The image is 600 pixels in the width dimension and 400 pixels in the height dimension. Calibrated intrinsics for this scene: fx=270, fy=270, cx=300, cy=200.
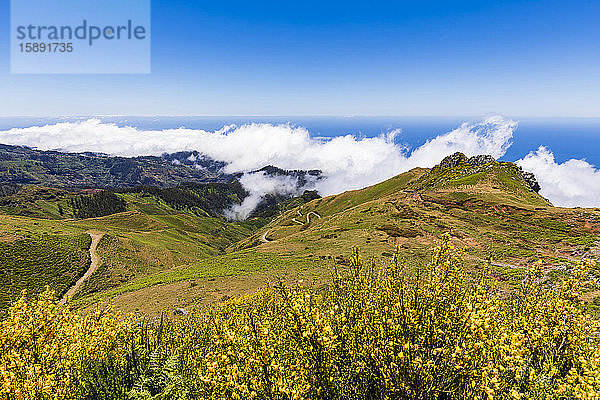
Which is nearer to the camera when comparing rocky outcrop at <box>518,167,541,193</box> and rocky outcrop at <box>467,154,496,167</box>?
rocky outcrop at <box>518,167,541,193</box>

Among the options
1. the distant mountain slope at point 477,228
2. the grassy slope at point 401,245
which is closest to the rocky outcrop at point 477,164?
the distant mountain slope at point 477,228

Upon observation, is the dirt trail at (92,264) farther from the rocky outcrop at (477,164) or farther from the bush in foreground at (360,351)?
the rocky outcrop at (477,164)

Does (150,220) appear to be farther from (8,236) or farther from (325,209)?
(325,209)

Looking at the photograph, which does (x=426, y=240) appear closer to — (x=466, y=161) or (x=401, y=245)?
(x=401, y=245)

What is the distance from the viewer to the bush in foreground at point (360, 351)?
26.1ft

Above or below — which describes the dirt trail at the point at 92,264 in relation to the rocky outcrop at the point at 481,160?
below

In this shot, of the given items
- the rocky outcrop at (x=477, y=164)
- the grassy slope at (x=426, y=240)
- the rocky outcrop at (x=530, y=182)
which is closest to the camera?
the grassy slope at (x=426, y=240)

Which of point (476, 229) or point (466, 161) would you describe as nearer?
point (476, 229)

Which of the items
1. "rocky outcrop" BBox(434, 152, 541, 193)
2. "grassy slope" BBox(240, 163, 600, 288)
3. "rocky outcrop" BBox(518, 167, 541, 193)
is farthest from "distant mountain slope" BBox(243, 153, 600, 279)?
"rocky outcrop" BBox(434, 152, 541, 193)

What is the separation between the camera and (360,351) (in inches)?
396

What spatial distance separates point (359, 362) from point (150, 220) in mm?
221038

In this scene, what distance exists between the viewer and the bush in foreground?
313 inches

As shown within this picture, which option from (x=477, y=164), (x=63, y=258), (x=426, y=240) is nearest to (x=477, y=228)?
(x=426, y=240)

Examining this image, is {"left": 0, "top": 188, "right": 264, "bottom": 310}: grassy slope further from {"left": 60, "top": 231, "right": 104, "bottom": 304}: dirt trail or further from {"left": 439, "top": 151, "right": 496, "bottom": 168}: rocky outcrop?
{"left": 439, "top": 151, "right": 496, "bottom": 168}: rocky outcrop
